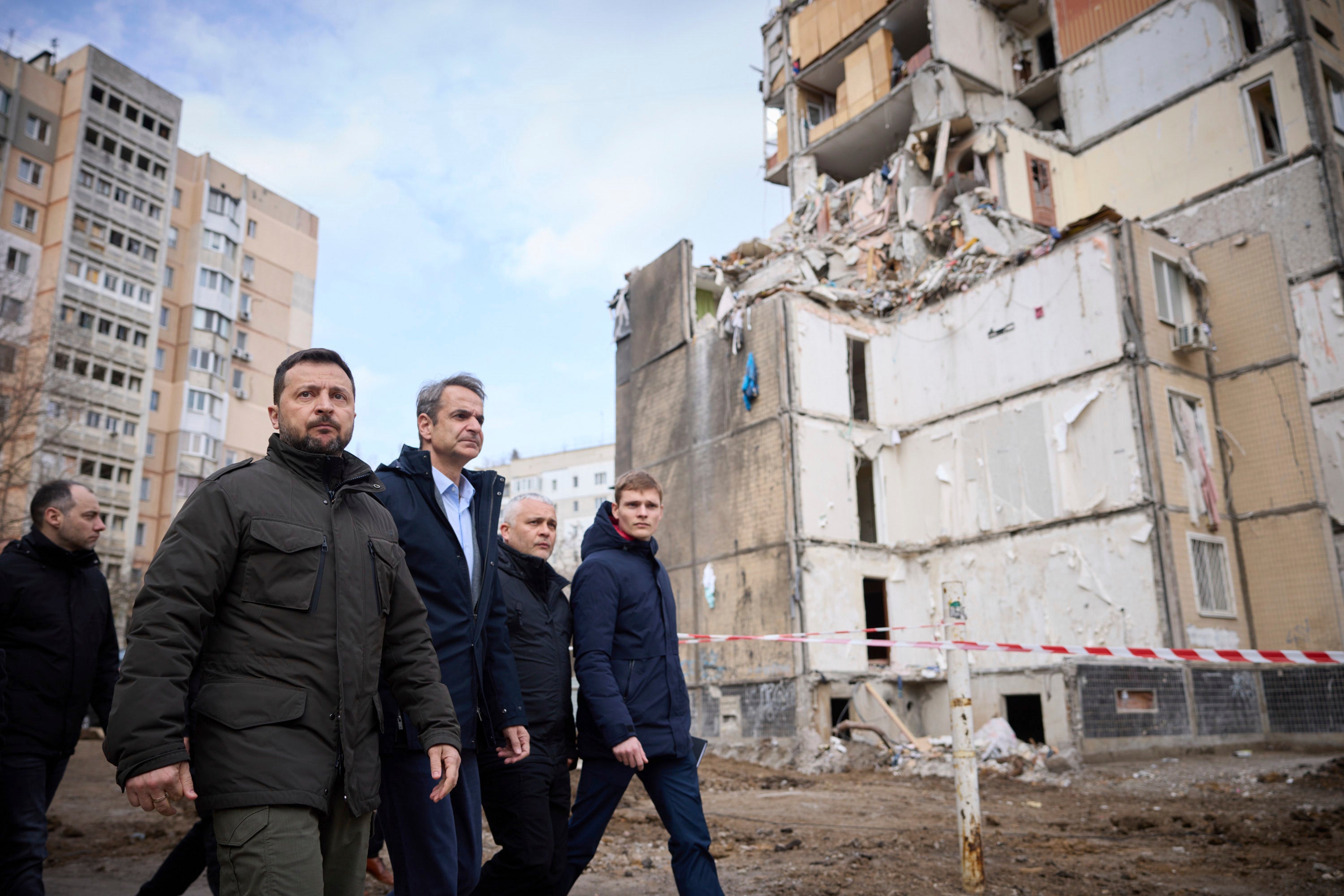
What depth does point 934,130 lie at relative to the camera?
27766 millimetres

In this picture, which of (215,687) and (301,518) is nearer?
(215,687)

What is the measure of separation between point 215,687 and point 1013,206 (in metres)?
27.0

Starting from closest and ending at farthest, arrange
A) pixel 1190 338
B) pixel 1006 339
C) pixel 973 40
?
pixel 1190 338, pixel 1006 339, pixel 973 40

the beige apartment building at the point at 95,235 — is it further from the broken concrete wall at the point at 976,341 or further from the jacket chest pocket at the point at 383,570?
the jacket chest pocket at the point at 383,570

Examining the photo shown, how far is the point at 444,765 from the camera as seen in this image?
2.99m

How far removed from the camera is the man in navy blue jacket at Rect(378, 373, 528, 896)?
10.6 feet

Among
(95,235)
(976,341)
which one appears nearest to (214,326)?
(95,235)

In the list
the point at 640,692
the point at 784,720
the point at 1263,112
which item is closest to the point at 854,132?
the point at 1263,112

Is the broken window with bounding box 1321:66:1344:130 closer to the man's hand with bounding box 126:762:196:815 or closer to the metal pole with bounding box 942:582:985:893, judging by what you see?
the metal pole with bounding box 942:582:985:893

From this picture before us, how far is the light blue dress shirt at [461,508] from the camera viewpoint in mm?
3836

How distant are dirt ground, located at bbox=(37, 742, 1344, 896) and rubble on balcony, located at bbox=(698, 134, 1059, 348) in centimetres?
1111

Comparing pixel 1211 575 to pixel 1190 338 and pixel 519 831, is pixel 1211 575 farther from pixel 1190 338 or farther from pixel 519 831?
pixel 519 831

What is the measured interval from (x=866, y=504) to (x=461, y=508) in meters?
19.5

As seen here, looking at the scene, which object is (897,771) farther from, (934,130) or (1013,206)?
(934,130)
